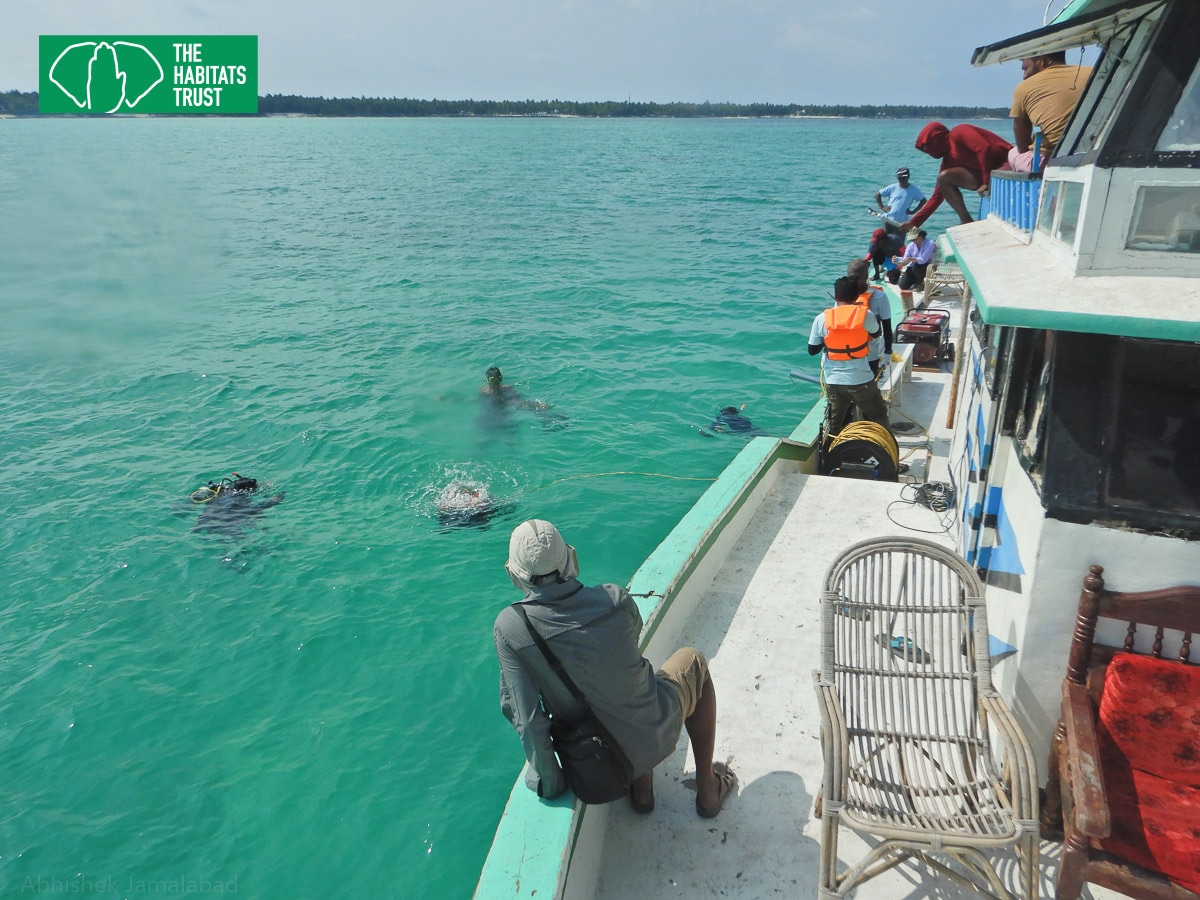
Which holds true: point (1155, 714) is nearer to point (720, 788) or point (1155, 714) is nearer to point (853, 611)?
point (853, 611)

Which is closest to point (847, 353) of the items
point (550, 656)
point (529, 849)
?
point (550, 656)

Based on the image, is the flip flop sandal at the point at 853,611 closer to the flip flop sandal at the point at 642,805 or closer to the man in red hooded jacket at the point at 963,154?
the flip flop sandal at the point at 642,805

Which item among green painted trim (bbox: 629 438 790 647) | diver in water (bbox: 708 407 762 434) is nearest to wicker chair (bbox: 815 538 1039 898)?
green painted trim (bbox: 629 438 790 647)

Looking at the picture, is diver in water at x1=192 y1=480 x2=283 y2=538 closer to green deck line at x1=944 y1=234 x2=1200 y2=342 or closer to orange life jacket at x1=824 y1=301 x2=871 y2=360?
orange life jacket at x1=824 y1=301 x2=871 y2=360

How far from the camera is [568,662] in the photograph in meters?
3.07

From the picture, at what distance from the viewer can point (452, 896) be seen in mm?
5273

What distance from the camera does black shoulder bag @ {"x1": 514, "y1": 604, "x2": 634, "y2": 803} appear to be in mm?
3270

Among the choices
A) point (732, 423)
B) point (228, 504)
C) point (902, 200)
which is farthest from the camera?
point (902, 200)

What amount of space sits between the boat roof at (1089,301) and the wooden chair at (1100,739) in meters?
1.00

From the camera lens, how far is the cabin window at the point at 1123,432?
3.07 metres

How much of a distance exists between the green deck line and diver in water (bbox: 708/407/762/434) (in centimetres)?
997

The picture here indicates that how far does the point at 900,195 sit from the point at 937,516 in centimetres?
1267

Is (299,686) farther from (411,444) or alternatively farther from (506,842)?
(411,444)

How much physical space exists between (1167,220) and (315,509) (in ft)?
32.3
